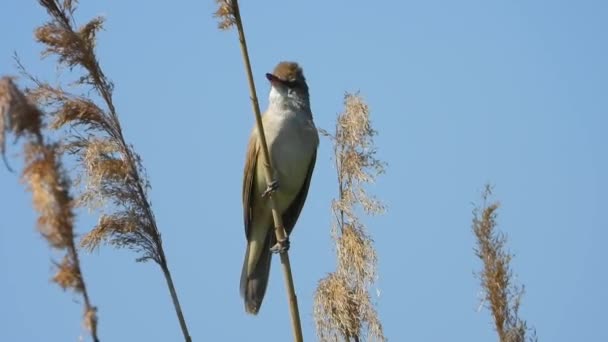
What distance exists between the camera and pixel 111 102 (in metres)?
3.35

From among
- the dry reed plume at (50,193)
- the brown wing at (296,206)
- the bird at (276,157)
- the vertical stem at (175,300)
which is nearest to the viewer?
the dry reed plume at (50,193)

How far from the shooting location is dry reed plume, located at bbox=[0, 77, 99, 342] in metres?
1.56

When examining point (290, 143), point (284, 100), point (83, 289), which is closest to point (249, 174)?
point (290, 143)

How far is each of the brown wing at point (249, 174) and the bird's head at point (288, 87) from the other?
305 millimetres

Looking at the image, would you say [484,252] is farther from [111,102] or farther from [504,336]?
[111,102]

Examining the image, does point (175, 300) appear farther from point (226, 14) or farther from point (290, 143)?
point (290, 143)

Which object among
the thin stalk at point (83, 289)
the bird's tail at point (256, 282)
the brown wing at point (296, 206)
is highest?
the brown wing at point (296, 206)

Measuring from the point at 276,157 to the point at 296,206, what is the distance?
0.66 meters

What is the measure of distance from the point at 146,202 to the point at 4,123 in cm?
160

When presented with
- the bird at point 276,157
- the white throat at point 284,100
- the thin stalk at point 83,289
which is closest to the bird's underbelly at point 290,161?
the bird at point 276,157

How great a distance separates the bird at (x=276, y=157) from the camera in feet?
17.6

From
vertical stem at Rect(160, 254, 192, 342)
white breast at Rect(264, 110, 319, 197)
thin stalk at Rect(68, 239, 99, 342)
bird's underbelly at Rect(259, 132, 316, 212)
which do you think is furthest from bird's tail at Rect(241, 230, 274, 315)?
thin stalk at Rect(68, 239, 99, 342)

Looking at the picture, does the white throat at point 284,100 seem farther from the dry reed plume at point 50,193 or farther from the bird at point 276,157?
the dry reed plume at point 50,193

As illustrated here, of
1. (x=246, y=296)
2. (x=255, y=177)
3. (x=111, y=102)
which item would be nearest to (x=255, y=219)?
(x=255, y=177)
